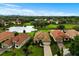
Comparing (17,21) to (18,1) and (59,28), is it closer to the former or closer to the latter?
(18,1)

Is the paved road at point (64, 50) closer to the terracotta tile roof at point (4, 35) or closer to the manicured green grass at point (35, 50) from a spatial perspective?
the manicured green grass at point (35, 50)

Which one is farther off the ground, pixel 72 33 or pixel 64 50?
pixel 72 33

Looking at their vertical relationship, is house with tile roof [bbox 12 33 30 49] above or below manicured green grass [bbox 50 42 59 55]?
above

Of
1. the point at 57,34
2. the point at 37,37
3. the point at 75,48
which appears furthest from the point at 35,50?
the point at 75,48

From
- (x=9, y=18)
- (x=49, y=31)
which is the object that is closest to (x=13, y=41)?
(x=9, y=18)

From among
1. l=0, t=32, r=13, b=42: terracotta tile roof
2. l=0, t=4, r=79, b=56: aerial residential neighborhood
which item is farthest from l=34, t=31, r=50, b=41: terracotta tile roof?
l=0, t=32, r=13, b=42: terracotta tile roof

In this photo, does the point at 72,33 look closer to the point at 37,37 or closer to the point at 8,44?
the point at 37,37

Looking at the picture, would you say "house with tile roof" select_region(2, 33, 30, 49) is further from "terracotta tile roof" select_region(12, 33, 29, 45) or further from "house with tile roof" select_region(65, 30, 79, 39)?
"house with tile roof" select_region(65, 30, 79, 39)

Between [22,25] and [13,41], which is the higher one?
[22,25]
